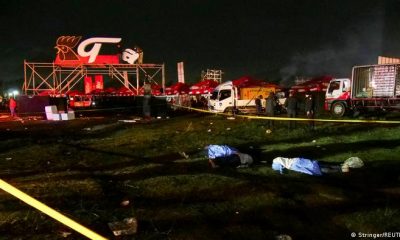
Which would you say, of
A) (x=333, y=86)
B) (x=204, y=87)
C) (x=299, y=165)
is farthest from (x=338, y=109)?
(x=204, y=87)

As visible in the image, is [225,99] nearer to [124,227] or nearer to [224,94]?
[224,94]

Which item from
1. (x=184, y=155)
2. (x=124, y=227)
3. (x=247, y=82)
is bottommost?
(x=184, y=155)

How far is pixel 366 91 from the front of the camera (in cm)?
2127

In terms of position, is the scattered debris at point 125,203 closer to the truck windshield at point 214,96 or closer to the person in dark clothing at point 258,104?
the person in dark clothing at point 258,104

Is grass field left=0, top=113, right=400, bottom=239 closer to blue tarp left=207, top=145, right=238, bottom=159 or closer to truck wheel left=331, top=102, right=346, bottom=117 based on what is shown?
blue tarp left=207, top=145, right=238, bottom=159

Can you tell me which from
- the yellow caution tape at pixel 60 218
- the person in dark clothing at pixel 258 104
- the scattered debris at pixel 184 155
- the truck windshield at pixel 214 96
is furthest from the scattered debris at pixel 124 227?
the truck windshield at pixel 214 96

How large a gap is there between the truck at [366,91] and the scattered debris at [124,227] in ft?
58.5

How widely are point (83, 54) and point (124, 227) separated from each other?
36352 millimetres

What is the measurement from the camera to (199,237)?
5.55 m

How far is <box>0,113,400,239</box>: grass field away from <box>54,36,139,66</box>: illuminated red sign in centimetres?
2644

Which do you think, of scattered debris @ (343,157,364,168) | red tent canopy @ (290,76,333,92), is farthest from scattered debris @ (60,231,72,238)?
red tent canopy @ (290,76,333,92)

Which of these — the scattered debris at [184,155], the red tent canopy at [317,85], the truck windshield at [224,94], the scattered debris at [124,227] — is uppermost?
the red tent canopy at [317,85]

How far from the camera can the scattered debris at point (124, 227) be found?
5591 mm

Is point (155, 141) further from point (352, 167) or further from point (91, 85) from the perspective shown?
point (91, 85)
